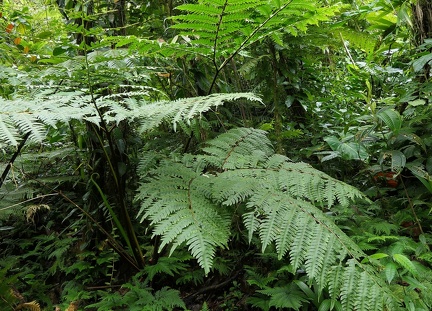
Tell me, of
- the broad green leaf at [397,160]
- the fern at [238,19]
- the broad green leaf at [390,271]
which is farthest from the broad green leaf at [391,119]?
the broad green leaf at [390,271]

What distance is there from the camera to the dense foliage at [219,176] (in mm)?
1058

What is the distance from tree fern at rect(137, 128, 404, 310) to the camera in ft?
3.15

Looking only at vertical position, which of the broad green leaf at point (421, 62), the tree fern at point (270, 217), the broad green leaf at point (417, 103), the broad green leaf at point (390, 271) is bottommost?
the broad green leaf at point (390, 271)

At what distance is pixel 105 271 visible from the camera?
1.82 metres

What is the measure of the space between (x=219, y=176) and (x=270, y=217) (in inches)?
11.8

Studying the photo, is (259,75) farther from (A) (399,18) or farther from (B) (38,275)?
(B) (38,275)

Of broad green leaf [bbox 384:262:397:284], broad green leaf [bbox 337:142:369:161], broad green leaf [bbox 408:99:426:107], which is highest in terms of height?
broad green leaf [bbox 408:99:426:107]

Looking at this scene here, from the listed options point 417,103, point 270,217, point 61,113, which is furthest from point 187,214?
point 417,103

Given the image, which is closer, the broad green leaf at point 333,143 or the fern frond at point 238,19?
the fern frond at point 238,19

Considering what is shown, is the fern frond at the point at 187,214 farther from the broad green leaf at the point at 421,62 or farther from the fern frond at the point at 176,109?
the broad green leaf at the point at 421,62

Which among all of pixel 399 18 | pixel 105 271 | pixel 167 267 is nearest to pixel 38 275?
pixel 105 271

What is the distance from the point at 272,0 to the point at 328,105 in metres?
1.55

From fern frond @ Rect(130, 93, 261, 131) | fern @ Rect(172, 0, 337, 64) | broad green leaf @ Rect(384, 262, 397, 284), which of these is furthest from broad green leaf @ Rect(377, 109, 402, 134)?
fern frond @ Rect(130, 93, 261, 131)

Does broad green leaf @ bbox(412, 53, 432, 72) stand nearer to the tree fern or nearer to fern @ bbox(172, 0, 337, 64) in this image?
fern @ bbox(172, 0, 337, 64)
